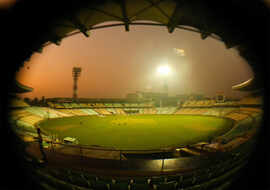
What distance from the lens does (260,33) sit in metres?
2.79

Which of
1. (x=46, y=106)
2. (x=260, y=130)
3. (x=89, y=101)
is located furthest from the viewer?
(x=89, y=101)

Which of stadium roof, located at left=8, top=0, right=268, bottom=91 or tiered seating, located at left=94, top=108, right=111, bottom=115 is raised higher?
stadium roof, located at left=8, top=0, right=268, bottom=91

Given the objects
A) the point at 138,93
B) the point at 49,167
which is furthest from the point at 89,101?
the point at 49,167

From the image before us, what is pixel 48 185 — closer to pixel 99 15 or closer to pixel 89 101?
pixel 99 15

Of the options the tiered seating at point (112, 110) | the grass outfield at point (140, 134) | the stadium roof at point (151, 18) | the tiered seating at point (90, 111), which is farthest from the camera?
the tiered seating at point (112, 110)

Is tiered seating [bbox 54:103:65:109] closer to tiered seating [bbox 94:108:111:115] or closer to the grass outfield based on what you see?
tiered seating [bbox 94:108:111:115]

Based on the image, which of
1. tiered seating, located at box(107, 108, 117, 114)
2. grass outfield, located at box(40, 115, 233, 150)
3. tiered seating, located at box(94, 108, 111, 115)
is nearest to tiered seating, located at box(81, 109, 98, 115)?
tiered seating, located at box(94, 108, 111, 115)

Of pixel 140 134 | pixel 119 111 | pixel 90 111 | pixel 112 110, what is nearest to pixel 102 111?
pixel 112 110

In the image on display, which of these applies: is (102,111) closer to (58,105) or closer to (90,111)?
(90,111)

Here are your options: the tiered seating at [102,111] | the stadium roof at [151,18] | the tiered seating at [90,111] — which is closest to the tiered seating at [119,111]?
the tiered seating at [102,111]

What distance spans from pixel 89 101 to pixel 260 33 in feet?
155

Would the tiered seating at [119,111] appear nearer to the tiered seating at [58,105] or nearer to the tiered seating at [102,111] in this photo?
the tiered seating at [102,111]

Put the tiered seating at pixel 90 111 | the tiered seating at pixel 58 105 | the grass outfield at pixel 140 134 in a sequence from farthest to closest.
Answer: the tiered seating at pixel 90 111 < the tiered seating at pixel 58 105 < the grass outfield at pixel 140 134

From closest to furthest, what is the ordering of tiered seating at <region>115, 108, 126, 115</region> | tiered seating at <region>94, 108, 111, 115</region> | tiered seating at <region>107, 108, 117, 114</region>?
tiered seating at <region>94, 108, 111, 115</region> → tiered seating at <region>107, 108, 117, 114</region> → tiered seating at <region>115, 108, 126, 115</region>
